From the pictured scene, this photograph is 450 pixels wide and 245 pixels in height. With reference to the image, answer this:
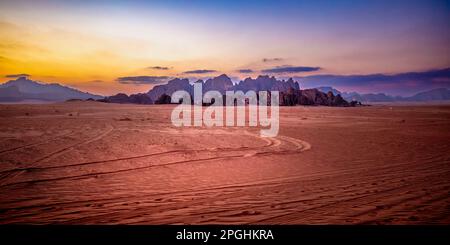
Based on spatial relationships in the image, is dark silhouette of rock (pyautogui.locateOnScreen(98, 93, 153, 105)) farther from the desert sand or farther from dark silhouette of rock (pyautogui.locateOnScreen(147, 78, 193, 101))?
the desert sand

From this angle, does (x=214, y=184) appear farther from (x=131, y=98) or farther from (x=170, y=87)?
(x=170, y=87)

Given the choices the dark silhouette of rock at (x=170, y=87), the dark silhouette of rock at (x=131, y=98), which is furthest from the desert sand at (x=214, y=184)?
the dark silhouette of rock at (x=170, y=87)

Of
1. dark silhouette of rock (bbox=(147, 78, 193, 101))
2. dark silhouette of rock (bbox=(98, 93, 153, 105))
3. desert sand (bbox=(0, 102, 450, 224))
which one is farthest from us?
dark silhouette of rock (bbox=(147, 78, 193, 101))

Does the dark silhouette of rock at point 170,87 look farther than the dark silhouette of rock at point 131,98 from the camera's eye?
Yes

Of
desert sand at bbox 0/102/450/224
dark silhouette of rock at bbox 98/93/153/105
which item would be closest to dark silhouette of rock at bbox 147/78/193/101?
dark silhouette of rock at bbox 98/93/153/105

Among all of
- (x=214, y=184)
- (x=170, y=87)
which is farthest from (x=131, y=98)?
(x=214, y=184)

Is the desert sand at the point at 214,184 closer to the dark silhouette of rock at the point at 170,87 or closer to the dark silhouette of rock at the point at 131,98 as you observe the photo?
the dark silhouette of rock at the point at 131,98

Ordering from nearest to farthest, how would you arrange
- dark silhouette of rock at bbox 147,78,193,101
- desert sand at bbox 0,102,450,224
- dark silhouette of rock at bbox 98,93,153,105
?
desert sand at bbox 0,102,450,224 → dark silhouette of rock at bbox 98,93,153,105 → dark silhouette of rock at bbox 147,78,193,101

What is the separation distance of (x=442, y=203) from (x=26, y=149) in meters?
13.8

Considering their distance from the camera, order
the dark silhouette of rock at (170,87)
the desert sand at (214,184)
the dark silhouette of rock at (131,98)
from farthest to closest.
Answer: the dark silhouette of rock at (170,87) < the dark silhouette of rock at (131,98) < the desert sand at (214,184)

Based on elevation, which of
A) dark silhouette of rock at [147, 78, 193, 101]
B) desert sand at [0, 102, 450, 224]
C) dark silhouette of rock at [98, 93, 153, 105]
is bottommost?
desert sand at [0, 102, 450, 224]

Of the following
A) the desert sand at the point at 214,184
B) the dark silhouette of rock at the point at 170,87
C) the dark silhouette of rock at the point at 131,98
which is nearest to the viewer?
the desert sand at the point at 214,184

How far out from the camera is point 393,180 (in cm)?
754

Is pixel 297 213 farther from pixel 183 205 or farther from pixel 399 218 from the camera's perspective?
pixel 183 205
